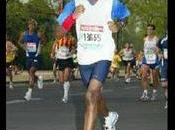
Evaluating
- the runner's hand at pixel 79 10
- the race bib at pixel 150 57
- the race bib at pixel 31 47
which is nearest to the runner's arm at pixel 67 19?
the runner's hand at pixel 79 10

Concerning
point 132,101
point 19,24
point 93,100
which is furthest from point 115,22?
point 19,24

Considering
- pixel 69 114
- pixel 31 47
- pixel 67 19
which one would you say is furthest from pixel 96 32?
pixel 31 47

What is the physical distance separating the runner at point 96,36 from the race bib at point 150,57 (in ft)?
27.1

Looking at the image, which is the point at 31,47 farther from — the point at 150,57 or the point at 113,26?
the point at 113,26

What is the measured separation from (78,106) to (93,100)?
6936mm

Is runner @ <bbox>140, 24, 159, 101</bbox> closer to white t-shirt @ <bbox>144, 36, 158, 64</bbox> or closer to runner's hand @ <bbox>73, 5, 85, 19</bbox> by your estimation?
white t-shirt @ <bbox>144, 36, 158, 64</bbox>

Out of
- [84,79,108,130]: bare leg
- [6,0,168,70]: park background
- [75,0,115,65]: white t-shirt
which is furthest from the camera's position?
[6,0,168,70]: park background

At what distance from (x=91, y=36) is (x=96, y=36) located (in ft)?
0.21

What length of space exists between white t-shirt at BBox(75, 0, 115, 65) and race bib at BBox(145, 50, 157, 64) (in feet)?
27.1

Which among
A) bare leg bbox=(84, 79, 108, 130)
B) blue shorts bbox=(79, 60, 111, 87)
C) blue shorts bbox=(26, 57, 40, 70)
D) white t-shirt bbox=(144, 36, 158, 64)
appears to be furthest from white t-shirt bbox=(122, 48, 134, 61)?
bare leg bbox=(84, 79, 108, 130)

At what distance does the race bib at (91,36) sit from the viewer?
8610mm

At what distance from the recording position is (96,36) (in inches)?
340

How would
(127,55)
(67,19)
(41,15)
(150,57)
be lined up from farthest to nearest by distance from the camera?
1. (41,15)
2. (127,55)
3. (150,57)
4. (67,19)

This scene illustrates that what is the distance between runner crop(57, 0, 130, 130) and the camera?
27.8 feet
